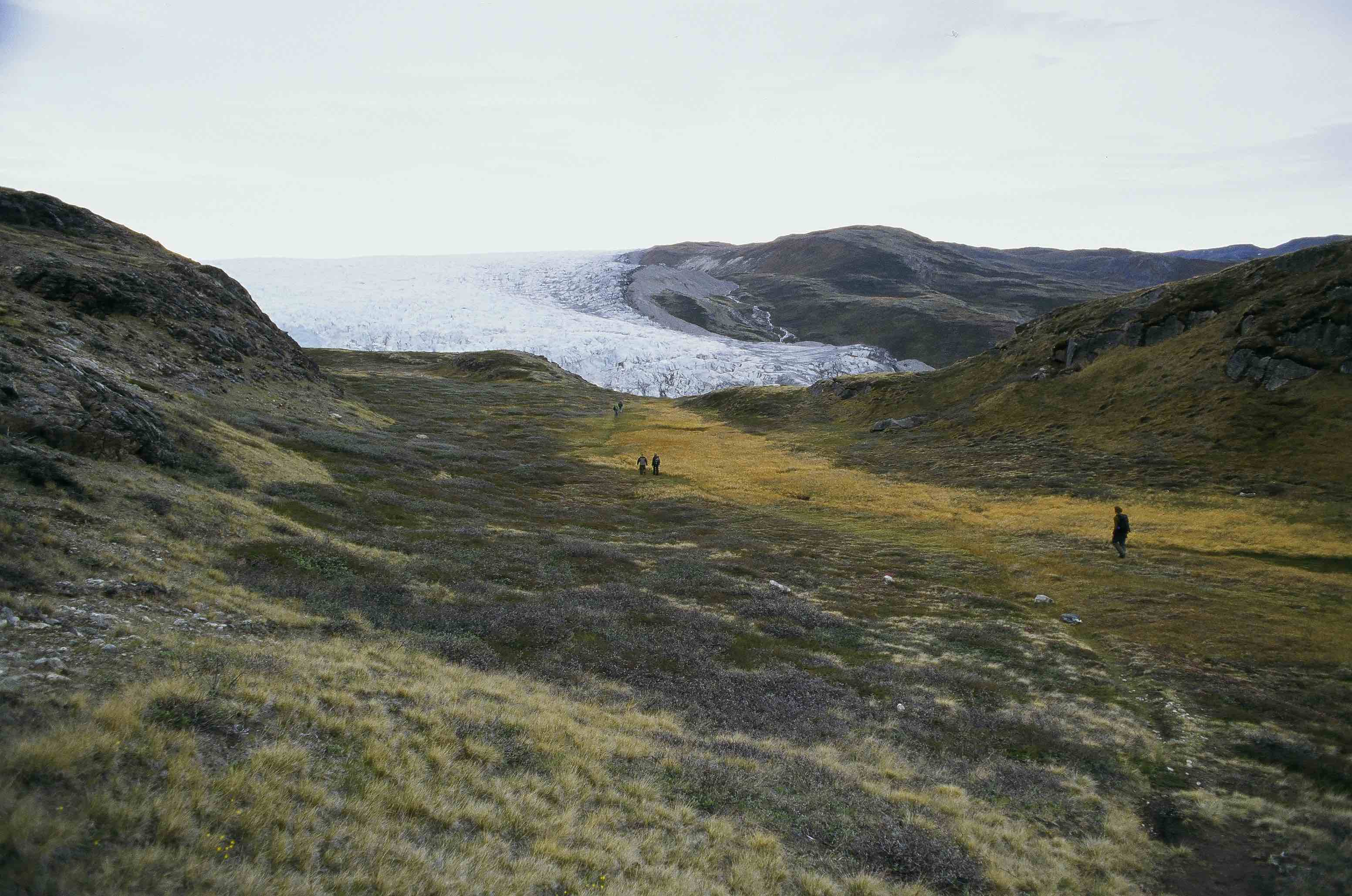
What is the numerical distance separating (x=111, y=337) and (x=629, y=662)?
165 ft

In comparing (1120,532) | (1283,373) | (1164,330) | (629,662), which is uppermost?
(1164,330)

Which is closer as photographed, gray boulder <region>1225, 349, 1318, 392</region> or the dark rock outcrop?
gray boulder <region>1225, 349, 1318, 392</region>

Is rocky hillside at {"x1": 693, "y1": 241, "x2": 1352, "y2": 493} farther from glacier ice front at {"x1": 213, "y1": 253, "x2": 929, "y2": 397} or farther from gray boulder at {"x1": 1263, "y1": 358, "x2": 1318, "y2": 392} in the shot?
glacier ice front at {"x1": 213, "y1": 253, "x2": 929, "y2": 397}

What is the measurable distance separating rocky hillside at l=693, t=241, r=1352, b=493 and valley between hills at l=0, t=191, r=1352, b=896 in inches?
26.0

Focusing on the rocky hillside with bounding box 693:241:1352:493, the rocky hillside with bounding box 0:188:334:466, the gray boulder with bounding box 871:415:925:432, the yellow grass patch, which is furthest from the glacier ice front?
the yellow grass patch

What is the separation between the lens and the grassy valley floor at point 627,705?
7645 mm

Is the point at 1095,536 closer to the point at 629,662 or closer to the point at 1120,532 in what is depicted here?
the point at 1120,532

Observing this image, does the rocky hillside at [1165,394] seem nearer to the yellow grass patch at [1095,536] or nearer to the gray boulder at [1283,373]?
the gray boulder at [1283,373]

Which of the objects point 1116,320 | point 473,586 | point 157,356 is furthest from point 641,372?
point 473,586

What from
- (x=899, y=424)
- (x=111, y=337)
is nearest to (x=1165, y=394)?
(x=899, y=424)

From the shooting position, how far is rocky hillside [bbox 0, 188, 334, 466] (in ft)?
74.4

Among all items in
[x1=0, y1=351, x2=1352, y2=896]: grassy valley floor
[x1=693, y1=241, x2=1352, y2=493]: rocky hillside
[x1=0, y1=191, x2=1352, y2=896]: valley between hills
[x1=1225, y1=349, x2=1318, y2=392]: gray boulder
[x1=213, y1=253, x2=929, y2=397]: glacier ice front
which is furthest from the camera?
[x1=213, y1=253, x2=929, y2=397]: glacier ice front

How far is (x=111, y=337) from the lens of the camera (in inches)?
1816

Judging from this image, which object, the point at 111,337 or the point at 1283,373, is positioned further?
the point at 1283,373
